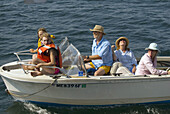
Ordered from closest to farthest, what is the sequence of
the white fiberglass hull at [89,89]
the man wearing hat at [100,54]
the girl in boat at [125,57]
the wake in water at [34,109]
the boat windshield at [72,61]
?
the white fiberglass hull at [89,89] < the boat windshield at [72,61] < the man wearing hat at [100,54] < the wake in water at [34,109] < the girl in boat at [125,57]

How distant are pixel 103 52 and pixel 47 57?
140 centimetres

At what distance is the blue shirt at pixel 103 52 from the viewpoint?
666 centimetres

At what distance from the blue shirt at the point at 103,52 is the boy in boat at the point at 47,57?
1053 millimetres

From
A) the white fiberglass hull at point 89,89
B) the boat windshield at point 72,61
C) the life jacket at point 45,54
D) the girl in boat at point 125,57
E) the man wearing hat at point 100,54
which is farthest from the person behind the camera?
the girl in boat at point 125,57

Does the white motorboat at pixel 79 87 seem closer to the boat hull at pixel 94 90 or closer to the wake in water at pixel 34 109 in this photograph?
the boat hull at pixel 94 90

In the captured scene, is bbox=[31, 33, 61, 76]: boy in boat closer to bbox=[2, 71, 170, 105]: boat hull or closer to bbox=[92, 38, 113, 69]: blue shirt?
bbox=[2, 71, 170, 105]: boat hull

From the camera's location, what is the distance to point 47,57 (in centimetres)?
632

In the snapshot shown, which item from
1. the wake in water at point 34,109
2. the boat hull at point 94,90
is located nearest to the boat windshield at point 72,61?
the boat hull at point 94,90

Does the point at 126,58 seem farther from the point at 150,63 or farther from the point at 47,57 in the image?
the point at 47,57

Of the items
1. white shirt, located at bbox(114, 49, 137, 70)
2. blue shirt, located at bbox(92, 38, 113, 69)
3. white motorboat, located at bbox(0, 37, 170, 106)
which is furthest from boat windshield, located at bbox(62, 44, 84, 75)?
white shirt, located at bbox(114, 49, 137, 70)

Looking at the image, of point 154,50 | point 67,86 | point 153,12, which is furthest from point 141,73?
point 153,12

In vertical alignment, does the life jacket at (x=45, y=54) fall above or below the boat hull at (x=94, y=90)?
above

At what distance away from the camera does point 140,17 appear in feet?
47.8

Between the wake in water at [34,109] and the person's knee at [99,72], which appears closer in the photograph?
the person's knee at [99,72]
